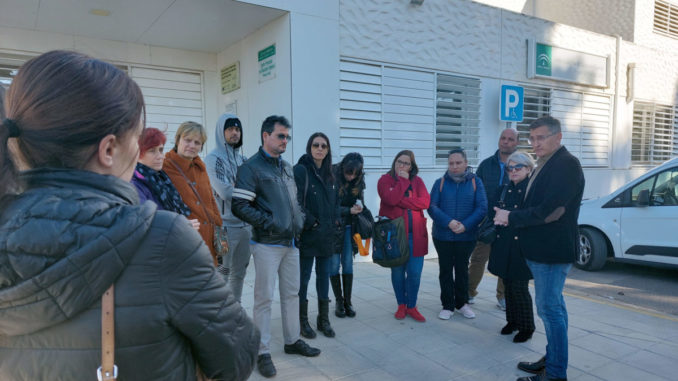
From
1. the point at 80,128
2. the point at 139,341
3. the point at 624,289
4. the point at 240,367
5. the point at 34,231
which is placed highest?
the point at 80,128

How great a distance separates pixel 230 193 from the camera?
13.2 ft

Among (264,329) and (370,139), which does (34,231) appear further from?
(370,139)

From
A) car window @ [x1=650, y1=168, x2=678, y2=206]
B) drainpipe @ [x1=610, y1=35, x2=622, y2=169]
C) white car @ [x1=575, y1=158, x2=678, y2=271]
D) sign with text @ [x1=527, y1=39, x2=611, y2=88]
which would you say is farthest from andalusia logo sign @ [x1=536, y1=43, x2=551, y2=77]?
car window @ [x1=650, y1=168, x2=678, y2=206]

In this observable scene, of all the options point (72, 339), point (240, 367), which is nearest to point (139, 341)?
point (72, 339)

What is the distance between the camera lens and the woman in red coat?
4.40 m

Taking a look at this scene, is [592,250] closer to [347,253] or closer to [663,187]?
[663,187]

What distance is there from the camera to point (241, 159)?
4.42 meters

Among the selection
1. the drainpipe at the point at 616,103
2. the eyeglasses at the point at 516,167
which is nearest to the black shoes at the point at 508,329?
the eyeglasses at the point at 516,167

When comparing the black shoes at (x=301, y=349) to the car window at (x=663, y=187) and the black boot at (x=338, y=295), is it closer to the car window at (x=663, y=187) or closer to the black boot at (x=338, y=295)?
the black boot at (x=338, y=295)

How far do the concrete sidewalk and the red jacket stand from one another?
88 cm

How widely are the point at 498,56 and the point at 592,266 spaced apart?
4.57 meters

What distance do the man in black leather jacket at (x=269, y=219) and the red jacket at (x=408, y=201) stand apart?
1293 millimetres

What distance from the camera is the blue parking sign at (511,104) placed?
332 inches

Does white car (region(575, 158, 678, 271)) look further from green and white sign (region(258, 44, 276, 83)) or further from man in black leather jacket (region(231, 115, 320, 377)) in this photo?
green and white sign (region(258, 44, 276, 83))
